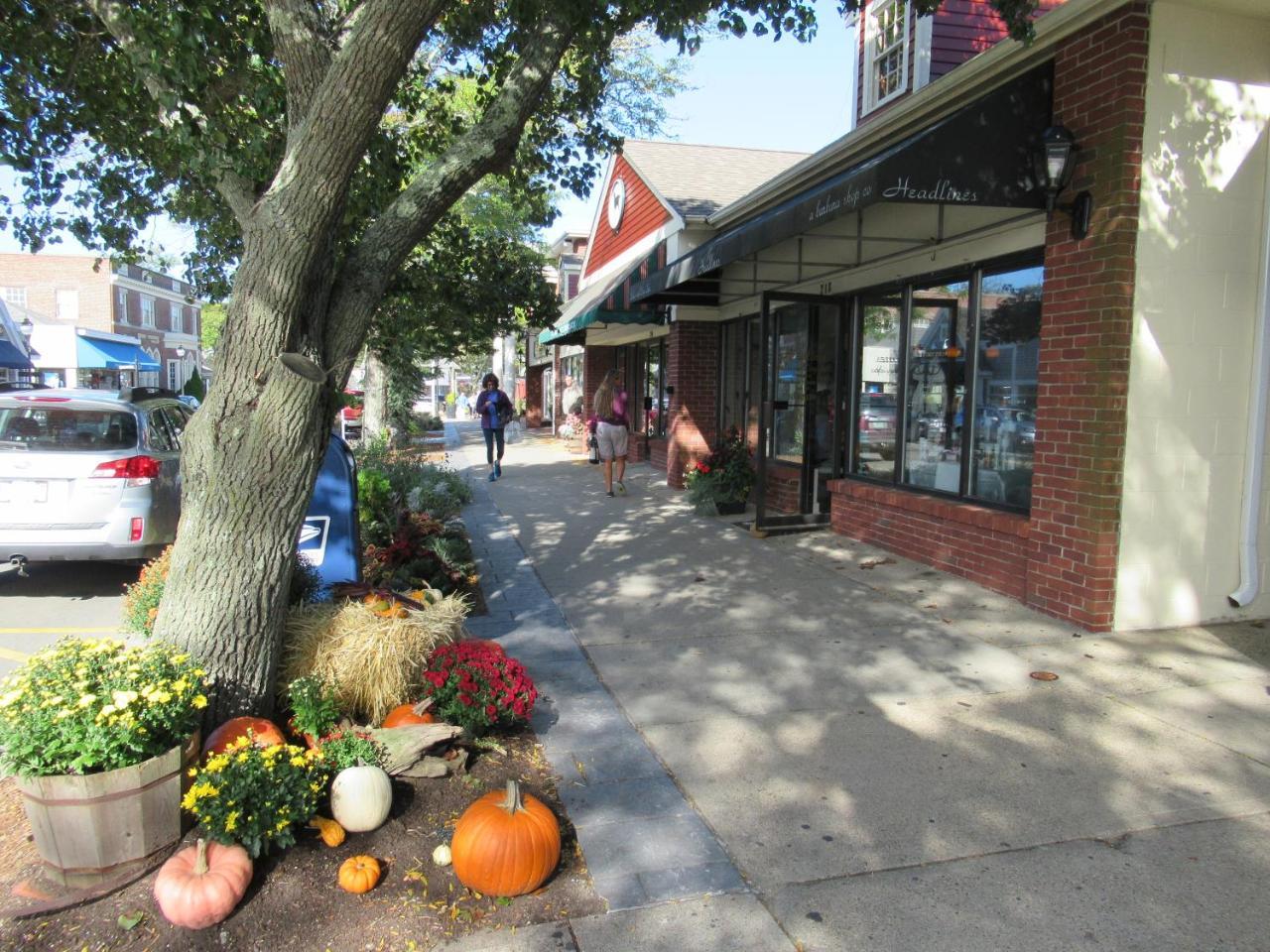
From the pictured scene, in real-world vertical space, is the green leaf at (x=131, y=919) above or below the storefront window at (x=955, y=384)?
below

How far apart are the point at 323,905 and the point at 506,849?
0.60 meters

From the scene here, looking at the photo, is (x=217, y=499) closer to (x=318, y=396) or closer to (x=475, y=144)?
(x=318, y=396)

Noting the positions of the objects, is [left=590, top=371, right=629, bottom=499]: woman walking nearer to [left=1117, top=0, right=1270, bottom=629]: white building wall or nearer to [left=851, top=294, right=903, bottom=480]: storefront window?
[left=851, top=294, right=903, bottom=480]: storefront window

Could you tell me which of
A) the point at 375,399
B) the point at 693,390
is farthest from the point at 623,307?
the point at 375,399

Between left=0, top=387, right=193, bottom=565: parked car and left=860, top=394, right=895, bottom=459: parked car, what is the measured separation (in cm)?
647

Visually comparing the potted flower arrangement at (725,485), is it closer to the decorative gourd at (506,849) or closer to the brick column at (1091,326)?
the brick column at (1091,326)

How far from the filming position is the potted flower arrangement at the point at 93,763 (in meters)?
2.77

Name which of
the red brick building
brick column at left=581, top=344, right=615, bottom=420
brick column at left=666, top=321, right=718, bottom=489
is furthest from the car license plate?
brick column at left=581, top=344, right=615, bottom=420

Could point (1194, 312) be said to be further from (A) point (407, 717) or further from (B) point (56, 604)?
(B) point (56, 604)

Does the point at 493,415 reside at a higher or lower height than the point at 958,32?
lower

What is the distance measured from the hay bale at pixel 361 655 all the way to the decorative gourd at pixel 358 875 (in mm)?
990

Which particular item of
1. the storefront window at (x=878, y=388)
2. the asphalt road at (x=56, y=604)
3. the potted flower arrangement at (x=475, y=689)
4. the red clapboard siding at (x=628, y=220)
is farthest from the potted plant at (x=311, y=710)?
the red clapboard siding at (x=628, y=220)

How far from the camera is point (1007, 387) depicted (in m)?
6.62

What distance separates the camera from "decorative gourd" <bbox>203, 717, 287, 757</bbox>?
129 inches
